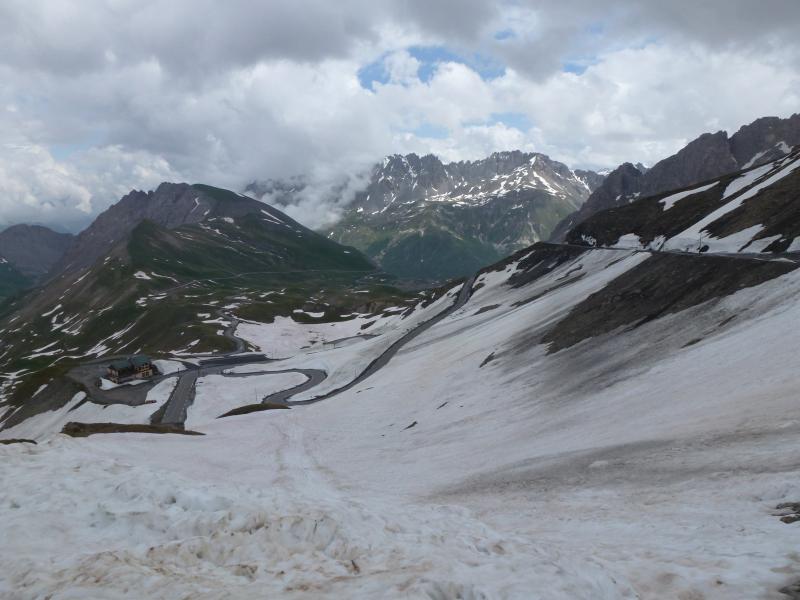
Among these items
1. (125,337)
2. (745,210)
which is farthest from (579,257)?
(125,337)

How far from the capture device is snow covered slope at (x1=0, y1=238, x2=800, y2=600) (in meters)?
11.8

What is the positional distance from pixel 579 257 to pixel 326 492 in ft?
314

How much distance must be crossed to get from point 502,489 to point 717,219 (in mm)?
71265

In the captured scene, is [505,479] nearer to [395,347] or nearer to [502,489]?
[502,489]

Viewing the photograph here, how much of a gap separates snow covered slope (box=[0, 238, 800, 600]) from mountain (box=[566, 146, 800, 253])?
45.9 feet

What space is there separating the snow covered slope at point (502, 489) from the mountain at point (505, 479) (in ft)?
0.34

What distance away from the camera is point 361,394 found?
66.6 m

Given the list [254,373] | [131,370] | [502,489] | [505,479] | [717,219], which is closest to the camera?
[502,489]

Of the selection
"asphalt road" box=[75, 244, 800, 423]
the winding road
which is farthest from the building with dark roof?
the winding road

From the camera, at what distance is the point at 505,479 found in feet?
79.0

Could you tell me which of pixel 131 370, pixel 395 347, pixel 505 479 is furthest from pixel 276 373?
pixel 505 479

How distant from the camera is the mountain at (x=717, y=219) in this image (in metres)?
57.6

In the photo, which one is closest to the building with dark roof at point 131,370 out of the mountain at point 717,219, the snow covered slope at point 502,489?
the snow covered slope at point 502,489

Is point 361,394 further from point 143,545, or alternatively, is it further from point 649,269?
point 143,545
